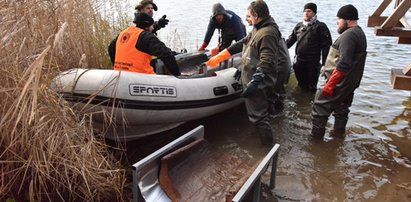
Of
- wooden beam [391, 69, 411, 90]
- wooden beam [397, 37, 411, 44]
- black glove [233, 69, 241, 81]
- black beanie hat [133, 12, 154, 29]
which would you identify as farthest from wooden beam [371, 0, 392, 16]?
black beanie hat [133, 12, 154, 29]

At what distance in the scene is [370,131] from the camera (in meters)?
4.67

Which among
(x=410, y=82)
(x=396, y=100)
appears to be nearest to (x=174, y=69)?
(x=410, y=82)

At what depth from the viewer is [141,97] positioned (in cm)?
346

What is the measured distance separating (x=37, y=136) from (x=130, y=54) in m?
1.62

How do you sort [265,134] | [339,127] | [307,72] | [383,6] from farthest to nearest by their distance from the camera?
[307,72]
[339,127]
[383,6]
[265,134]

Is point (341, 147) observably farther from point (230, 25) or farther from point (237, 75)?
point (230, 25)

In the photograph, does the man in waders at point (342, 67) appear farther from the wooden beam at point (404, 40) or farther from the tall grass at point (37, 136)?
the tall grass at point (37, 136)

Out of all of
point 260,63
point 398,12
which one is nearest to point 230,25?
point 260,63

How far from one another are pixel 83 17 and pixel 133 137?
1.66 meters

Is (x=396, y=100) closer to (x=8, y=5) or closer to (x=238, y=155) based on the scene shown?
(x=238, y=155)

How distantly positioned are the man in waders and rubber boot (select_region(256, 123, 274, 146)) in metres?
0.62

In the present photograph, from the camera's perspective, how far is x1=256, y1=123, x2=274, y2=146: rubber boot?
404cm

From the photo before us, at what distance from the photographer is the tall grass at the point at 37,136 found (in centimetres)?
225

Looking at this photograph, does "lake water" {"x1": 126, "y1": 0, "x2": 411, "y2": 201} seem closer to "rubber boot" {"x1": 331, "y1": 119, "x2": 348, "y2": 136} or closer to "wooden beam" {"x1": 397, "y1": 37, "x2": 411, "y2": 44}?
"rubber boot" {"x1": 331, "y1": 119, "x2": 348, "y2": 136}
